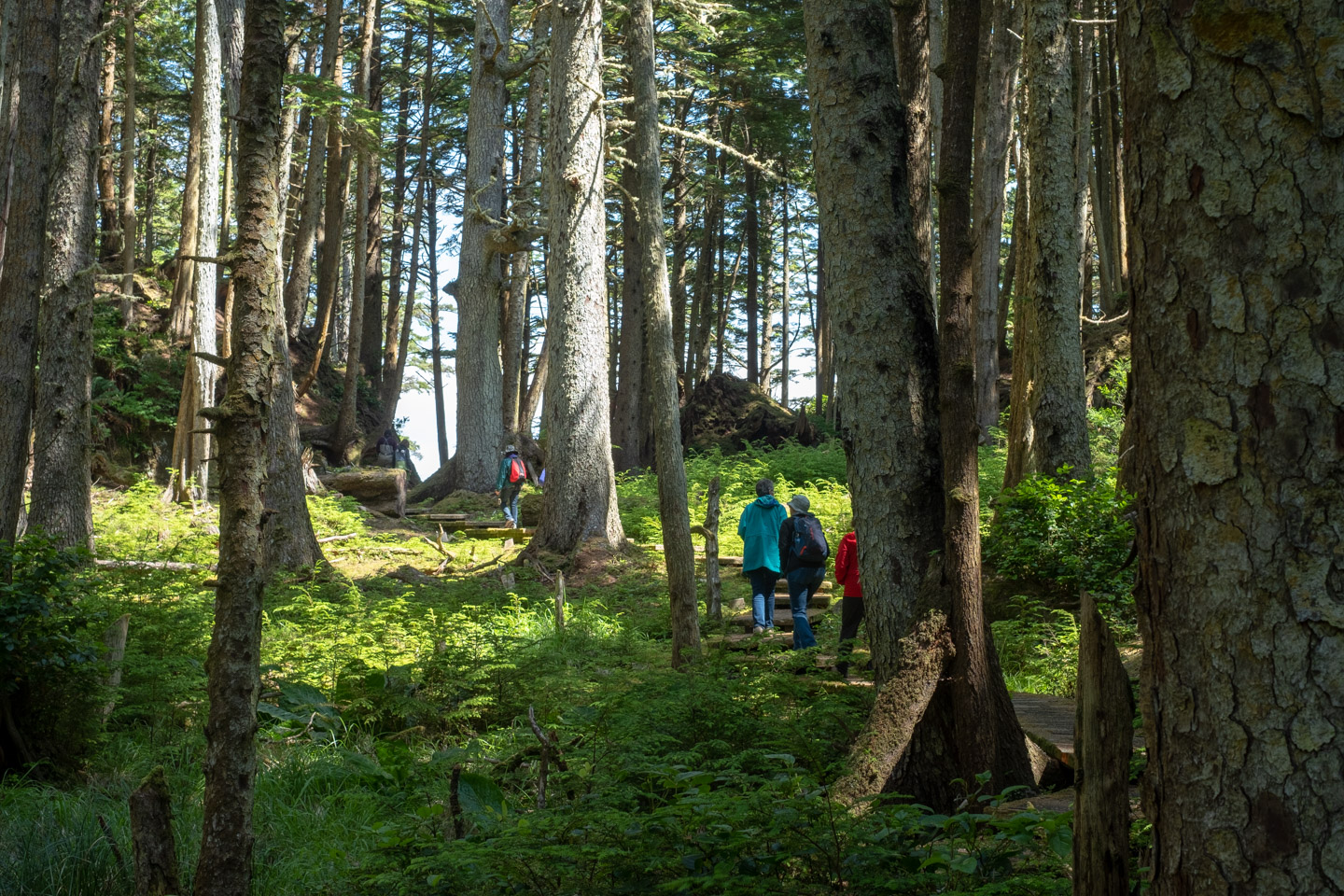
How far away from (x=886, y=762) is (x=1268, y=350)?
289 cm

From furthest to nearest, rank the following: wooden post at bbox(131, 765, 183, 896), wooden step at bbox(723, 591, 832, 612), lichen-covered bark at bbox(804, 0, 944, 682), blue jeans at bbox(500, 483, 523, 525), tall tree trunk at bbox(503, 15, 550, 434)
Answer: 1. tall tree trunk at bbox(503, 15, 550, 434)
2. blue jeans at bbox(500, 483, 523, 525)
3. wooden step at bbox(723, 591, 832, 612)
4. lichen-covered bark at bbox(804, 0, 944, 682)
5. wooden post at bbox(131, 765, 183, 896)

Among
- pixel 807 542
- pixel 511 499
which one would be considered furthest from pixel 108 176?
pixel 807 542

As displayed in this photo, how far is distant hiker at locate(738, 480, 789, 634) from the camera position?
9.67 metres

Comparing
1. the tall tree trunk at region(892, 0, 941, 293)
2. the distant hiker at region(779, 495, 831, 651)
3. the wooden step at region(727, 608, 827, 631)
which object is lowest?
the wooden step at region(727, 608, 827, 631)

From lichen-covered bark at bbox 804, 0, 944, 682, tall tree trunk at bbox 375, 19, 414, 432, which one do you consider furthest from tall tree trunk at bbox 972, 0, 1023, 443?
tall tree trunk at bbox 375, 19, 414, 432

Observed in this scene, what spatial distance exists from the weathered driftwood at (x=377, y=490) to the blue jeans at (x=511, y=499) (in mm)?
3290

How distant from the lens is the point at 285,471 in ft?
41.4

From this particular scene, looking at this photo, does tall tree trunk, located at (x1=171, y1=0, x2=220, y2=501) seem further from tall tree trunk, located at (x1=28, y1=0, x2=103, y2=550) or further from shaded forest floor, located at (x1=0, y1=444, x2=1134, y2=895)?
tall tree trunk, located at (x1=28, y1=0, x2=103, y2=550)

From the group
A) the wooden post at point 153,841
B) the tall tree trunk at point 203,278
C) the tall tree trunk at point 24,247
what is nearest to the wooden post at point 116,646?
the tall tree trunk at point 24,247

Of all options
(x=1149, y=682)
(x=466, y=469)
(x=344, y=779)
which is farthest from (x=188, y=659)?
(x=466, y=469)

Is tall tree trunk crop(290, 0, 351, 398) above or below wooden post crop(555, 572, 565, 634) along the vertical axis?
above

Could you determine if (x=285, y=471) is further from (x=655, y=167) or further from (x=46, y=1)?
(x=655, y=167)

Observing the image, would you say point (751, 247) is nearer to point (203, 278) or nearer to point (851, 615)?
point (203, 278)

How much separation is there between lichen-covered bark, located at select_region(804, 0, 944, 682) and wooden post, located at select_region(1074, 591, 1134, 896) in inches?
77.7
